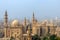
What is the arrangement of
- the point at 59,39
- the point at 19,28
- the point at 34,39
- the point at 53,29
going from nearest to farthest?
the point at 59,39 → the point at 34,39 → the point at 19,28 → the point at 53,29

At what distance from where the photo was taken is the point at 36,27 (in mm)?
19891

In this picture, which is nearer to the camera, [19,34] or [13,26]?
[19,34]

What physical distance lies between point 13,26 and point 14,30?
1.00 ft

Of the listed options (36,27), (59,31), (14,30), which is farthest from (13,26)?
(59,31)

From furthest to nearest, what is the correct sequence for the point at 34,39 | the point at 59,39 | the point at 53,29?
1. the point at 53,29
2. the point at 34,39
3. the point at 59,39

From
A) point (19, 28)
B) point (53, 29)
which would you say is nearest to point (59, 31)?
point (53, 29)

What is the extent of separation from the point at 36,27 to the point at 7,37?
2557mm

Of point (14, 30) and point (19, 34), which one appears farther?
point (14, 30)

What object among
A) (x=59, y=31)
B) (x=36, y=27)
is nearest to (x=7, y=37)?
(x=36, y=27)

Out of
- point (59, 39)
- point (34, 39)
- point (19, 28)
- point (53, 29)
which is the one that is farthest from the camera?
point (53, 29)

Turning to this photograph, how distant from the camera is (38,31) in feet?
65.1

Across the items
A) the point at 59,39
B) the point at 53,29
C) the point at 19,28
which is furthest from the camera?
the point at 53,29

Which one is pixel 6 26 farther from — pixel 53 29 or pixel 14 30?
pixel 53 29

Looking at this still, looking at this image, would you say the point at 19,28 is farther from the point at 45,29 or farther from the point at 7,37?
the point at 45,29
